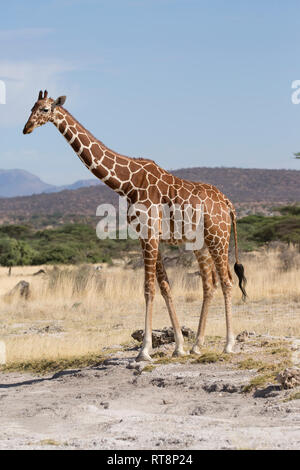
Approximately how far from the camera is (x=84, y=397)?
781 cm

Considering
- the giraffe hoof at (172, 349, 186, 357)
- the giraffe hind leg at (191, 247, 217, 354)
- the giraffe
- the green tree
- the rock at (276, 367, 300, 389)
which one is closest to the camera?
the rock at (276, 367, 300, 389)

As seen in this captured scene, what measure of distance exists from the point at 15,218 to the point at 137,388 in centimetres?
10116

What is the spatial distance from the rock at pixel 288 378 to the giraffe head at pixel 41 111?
4.11 m

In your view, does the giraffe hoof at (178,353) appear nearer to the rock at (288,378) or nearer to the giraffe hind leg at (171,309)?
the giraffe hind leg at (171,309)

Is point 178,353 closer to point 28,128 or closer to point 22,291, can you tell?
point 28,128

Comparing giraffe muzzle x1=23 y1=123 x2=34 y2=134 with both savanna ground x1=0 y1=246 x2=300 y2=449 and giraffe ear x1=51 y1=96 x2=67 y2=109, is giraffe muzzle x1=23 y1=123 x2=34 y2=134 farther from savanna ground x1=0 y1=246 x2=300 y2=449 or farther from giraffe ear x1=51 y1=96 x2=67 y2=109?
savanna ground x1=0 y1=246 x2=300 y2=449

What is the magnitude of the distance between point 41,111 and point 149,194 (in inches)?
65.5

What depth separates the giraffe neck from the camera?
30.2 feet

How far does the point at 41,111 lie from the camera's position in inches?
351

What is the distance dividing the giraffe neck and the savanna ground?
2254 mm

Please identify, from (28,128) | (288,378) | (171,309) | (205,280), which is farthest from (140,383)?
(28,128)

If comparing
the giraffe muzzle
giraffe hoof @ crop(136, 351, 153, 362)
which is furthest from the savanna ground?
the giraffe muzzle

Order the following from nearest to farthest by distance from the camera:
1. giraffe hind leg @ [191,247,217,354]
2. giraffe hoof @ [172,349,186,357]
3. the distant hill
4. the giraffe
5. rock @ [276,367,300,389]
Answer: rock @ [276,367,300,389] < the giraffe < giraffe hoof @ [172,349,186,357] < giraffe hind leg @ [191,247,217,354] < the distant hill
